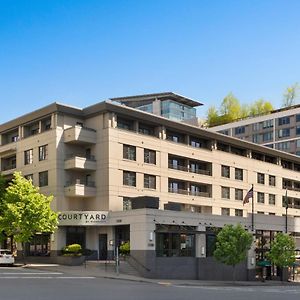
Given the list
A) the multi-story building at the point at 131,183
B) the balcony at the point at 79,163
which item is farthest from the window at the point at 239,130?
the balcony at the point at 79,163

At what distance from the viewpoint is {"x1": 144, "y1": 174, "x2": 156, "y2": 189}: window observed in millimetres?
62819

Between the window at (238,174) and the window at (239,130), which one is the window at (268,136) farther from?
the window at (238,174)

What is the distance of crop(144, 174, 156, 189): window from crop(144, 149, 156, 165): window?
163cm

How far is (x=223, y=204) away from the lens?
73.4 m

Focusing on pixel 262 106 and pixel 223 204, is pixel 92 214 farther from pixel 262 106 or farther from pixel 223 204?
pixel 262 106

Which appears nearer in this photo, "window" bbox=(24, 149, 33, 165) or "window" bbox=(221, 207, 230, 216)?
"window" bbox=(24, 149, 33, 165)

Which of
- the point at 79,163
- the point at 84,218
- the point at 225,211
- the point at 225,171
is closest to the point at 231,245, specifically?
the point at 84,218

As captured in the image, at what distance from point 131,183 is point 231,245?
14.6 meters

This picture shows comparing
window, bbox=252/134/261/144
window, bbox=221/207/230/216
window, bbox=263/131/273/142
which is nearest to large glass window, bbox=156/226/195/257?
window, bbox=221/207/230/216

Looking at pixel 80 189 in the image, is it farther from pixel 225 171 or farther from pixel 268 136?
pixel 268 136

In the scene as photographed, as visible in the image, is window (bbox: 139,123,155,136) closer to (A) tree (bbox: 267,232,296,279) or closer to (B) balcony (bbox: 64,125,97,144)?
(B) balcony (bbox: 64,125,97,144)

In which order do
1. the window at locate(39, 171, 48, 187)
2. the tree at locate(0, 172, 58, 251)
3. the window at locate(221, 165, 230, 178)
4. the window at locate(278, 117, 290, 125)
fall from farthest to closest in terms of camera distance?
the window at locate(278, 117, 290, 125)
the window at locate(221, 165, 230, 178)
the window at locate(39, 171, 48, 187)
the tree at locate(0, 172, 58, 251)

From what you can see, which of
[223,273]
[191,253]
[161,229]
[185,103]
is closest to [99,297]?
[161,229]

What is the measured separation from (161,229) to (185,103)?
9138cm
